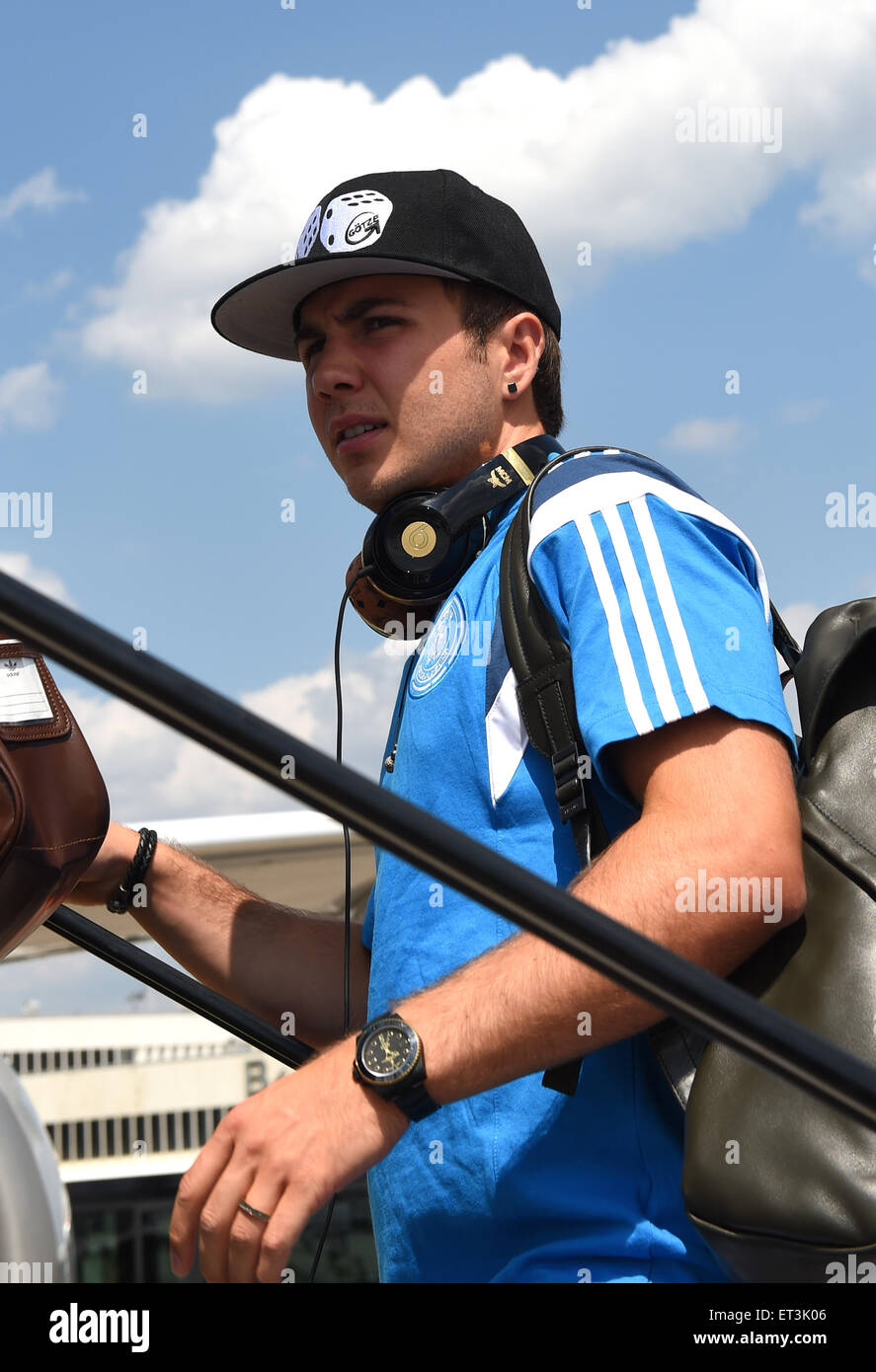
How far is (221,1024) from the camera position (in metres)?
1.64

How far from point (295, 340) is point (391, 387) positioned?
0.40 metres

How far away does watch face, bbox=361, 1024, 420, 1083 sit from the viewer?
1.21 meters

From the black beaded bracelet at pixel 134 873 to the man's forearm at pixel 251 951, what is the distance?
12mm

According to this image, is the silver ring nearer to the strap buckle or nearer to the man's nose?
the strap buckle

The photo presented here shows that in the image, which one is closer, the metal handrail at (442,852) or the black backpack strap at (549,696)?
the metal handrail at (442,852)

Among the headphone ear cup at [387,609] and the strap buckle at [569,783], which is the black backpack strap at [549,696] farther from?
the headphone ear cup at [387,609]

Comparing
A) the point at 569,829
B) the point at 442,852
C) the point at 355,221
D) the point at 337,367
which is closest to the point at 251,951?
the point at 569,829

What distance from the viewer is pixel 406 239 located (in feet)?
6.48

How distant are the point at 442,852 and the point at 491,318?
1483 millimetres

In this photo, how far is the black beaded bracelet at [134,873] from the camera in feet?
6.84

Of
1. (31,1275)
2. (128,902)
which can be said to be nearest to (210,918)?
(128,902)

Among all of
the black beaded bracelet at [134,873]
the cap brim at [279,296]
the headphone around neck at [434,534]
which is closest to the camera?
the headphone around neck at [434,534]

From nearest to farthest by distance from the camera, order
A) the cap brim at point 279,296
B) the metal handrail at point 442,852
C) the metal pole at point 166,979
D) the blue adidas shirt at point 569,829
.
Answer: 1. the metal handrail at point 442,852
2. the blue adidas shirt at point 569,829
3. the metal pole at point 166,979
4. the cap brim at point 279,296

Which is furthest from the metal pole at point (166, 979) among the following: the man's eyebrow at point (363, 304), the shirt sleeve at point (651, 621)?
the man's eyebrow at point (363, 304)
